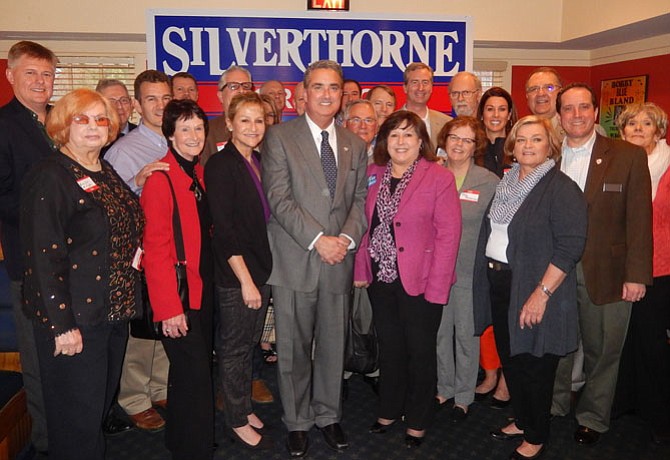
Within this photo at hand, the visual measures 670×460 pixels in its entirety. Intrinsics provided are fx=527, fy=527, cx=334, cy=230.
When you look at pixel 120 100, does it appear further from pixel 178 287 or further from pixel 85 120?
pixel 178 287

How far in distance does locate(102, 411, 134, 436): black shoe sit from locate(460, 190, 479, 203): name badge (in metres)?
2.37

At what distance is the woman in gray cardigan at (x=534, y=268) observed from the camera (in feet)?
8.21

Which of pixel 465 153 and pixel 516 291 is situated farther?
pixel 465 153

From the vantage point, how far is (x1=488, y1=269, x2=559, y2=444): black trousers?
2658 mm

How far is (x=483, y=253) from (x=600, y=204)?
0.64m

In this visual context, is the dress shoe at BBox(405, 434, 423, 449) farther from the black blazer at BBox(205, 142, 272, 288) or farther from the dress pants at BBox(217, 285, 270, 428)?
the black blazer at BBox(205, 142, 272, 288)

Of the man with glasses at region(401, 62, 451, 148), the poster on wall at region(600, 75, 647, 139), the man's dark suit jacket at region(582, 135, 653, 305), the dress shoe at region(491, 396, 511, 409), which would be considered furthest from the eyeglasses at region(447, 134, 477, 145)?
the poster on wall at region(600, 75, 647, 139)

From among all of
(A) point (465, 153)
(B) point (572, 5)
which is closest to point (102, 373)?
(A) point (465, 153)

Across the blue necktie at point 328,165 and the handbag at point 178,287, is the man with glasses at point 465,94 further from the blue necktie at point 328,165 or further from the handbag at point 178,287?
the handbag at point 178,287

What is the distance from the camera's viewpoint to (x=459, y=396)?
323 centimetres

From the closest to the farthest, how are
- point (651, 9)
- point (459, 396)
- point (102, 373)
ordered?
point (102, 373) → point (459, 396) → point (651, 9)

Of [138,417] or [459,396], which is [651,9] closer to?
[459,396]

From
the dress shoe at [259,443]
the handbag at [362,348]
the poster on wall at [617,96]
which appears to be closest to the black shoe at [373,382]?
the handbag at [362,348]

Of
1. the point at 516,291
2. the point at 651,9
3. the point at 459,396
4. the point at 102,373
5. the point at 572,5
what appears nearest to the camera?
the point at 102,373
